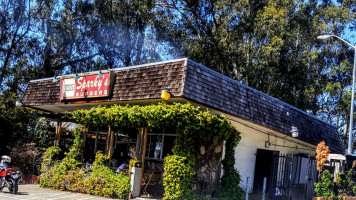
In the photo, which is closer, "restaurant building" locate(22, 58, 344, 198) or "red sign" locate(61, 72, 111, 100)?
"restaurant building" locate(22, 58, 344, 198)

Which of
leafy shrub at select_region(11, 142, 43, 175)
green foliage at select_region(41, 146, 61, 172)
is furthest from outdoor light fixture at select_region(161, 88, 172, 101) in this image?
leafy shrub at select_region(11, 142, 43, 175)

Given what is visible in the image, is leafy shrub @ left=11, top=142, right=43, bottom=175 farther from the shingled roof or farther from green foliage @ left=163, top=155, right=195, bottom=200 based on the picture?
green foliage @ left=163, top=155, right=195, bottom=200

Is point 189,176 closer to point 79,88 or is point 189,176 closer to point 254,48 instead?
point 79,88

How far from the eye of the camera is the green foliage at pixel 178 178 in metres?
9.73

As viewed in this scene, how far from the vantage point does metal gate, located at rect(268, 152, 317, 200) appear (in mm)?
13109

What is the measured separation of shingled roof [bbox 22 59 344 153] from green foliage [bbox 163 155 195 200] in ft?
6.22

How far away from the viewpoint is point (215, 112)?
Answer: 1192 cm

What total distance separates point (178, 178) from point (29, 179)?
9115 millimetres

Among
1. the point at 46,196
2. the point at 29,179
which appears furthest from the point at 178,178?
the point at 29,179

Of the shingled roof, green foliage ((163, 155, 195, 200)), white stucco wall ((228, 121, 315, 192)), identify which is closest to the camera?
green foliage ((163, 155, 195, 200))

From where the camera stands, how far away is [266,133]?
47.3 feet

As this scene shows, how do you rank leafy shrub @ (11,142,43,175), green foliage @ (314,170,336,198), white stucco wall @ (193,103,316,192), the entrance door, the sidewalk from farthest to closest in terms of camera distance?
leafy shrub @ (11,142,43,175), the entrance door, white stucco wall @ (193,103,316,192), green foliage @ (314,170,336,198), the sidewalk

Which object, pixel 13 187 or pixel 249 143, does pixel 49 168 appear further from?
pixel 249 143

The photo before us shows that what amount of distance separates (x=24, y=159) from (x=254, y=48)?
52.6 ft
